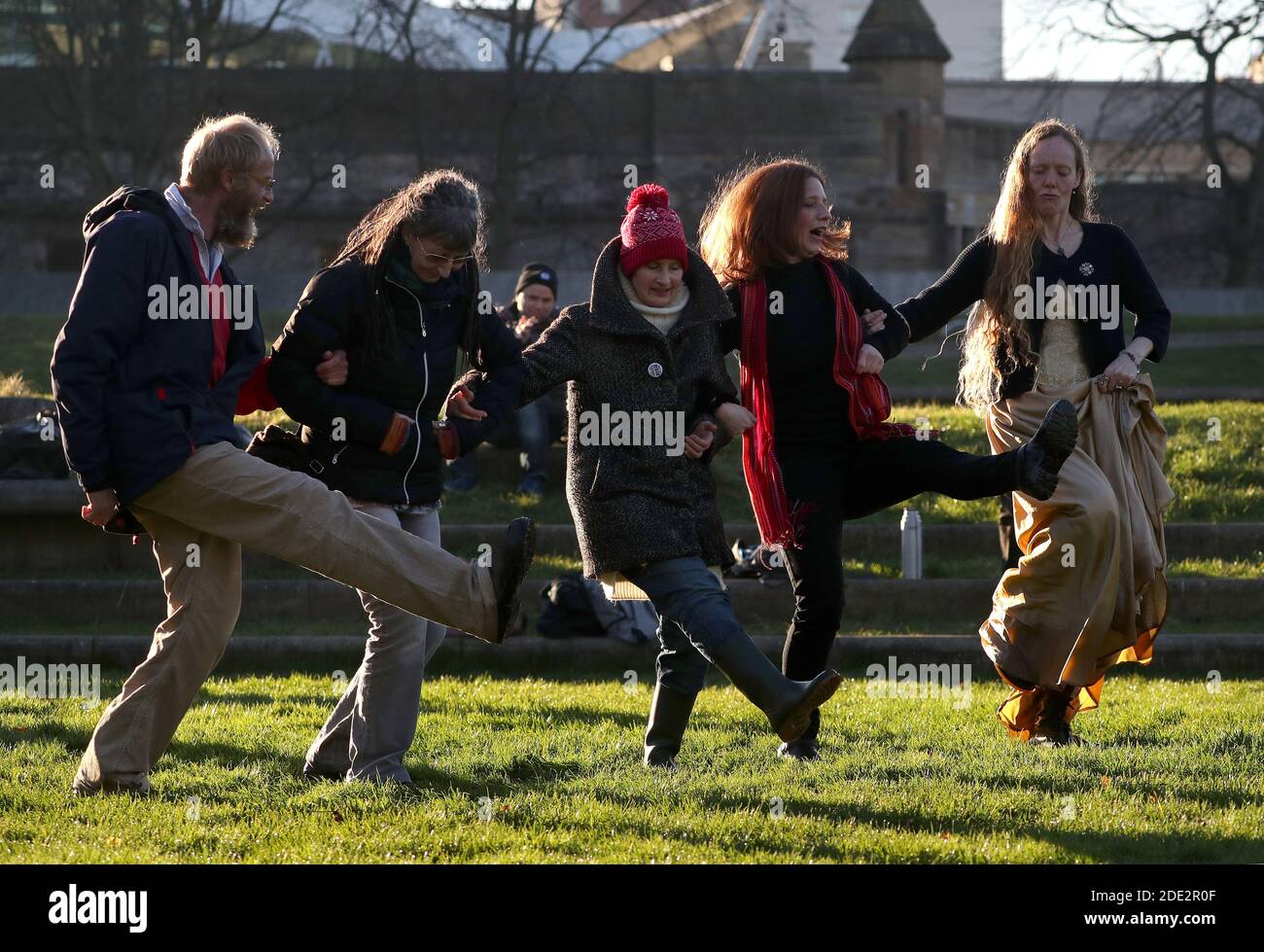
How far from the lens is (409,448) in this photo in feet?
18.7

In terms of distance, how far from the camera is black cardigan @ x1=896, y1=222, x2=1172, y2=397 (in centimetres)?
656

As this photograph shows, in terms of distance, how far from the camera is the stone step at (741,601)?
414 inches

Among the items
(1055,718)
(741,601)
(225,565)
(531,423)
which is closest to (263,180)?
(225,565)

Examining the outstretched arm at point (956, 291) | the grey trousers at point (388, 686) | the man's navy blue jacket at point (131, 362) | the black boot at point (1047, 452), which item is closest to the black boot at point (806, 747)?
the black boot at point (1047, 452)

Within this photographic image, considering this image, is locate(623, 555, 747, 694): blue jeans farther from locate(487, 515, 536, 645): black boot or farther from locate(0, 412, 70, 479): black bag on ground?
locate(0, 412, 70, 479): black bag on ground

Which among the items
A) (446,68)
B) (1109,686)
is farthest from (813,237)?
(446,68)

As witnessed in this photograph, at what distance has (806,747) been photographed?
20.7ft

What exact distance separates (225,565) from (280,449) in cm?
50

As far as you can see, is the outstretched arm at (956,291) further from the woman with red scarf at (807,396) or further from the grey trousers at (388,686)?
the grey trousers at (388,686)

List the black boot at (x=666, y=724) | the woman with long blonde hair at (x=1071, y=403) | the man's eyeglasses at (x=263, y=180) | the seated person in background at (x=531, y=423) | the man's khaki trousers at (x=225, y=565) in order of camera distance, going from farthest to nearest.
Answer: the seated person in background at (x=531, y=423)
the woman with long blonde hair at (x=1071, y=403)
the black boot at (x=666, y=724)
the man's eyeglasses at (x=263, y=180)
the man's khaki trousers at (x=225, y=565)

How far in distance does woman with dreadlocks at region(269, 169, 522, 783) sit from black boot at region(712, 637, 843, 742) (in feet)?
3.64

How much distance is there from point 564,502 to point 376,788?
732 cm

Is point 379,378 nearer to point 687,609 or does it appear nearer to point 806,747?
point 687,609

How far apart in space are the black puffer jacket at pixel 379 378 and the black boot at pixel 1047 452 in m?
1.69
